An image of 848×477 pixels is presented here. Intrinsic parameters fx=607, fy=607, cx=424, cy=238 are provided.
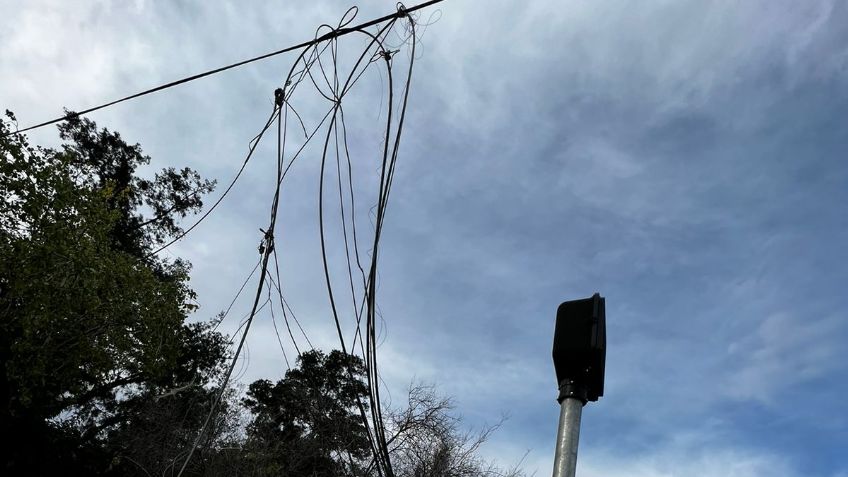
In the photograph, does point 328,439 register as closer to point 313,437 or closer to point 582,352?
point 313,437

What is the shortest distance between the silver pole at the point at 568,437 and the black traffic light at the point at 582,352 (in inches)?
1.2

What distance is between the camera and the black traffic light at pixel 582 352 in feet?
6.05

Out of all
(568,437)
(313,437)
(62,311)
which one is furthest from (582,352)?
(313,437)

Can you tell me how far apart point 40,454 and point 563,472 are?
16174 millimetres

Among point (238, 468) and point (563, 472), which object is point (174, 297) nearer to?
point (238, 468)

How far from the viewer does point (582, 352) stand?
1853 mm

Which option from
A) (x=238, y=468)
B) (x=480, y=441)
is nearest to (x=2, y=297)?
(x=238, y=468)

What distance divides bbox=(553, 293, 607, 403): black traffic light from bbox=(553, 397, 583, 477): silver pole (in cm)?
3

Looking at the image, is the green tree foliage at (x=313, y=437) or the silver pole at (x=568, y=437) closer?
the silver pole at (x=568, y=437)

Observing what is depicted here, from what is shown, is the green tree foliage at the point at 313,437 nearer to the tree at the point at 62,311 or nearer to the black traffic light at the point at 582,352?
the tree at the point at 62,311

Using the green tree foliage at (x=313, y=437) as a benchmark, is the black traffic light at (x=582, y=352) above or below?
below

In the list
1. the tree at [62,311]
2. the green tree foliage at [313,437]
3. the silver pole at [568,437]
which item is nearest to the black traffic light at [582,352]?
the silver pole at [568,437]

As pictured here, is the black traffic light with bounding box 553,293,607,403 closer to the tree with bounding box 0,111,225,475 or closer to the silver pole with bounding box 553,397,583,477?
the silver pole with bounding box 553,397,583,477

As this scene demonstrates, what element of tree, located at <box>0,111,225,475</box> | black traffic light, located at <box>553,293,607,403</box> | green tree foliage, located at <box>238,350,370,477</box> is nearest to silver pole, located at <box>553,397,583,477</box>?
black traffic light, located at <box>553,293,607,403</box>
